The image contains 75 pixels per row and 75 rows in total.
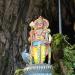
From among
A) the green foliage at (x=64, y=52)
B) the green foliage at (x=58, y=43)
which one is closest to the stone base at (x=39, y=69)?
the green foliage at (x=64, y=52)

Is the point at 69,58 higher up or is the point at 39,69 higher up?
the point at 69,58

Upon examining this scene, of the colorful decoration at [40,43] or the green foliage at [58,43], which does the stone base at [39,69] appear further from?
the green foliage at [58,43]

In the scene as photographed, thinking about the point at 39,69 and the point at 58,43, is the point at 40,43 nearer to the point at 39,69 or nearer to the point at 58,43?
the point at 58,43

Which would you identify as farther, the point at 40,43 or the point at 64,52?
the point at 40,43

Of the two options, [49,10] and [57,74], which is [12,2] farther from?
[57,74]

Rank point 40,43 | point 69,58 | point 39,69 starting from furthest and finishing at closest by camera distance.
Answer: point 40,43 < point 39,69 < point 69,58

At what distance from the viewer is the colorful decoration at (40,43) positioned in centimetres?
504

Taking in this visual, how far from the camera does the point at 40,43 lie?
5.09 meters

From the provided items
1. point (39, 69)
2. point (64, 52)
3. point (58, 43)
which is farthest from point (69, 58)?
point (39, 69)

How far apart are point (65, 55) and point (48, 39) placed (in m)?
0.44

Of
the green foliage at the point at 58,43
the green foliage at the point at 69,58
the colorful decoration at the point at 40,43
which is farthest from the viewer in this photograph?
the colorful decoration at the point at 40,43

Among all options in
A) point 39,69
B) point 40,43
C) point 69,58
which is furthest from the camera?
point 40,43

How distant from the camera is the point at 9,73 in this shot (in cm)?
773

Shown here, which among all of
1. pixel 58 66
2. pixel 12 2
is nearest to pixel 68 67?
pixel 58 66
